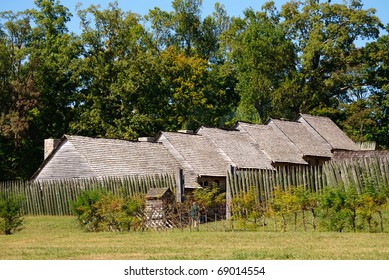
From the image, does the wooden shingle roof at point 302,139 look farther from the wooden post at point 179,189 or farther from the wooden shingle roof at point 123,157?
the wooden post at point 179,189

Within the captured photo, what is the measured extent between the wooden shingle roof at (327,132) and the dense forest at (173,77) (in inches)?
281

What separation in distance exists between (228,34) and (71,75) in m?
18.7

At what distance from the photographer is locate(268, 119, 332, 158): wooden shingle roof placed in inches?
2299

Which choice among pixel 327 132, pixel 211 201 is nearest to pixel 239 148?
pixel 327 132

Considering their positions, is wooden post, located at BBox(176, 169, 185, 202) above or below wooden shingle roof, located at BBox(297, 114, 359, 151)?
below

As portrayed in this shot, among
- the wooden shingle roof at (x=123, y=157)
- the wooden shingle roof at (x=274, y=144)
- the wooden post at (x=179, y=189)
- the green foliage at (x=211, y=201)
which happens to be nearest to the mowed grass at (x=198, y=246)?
the green foliage at (x=211, y=201)

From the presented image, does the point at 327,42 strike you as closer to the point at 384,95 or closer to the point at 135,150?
the point at 384,95

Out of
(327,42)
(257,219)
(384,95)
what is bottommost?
(257,219)

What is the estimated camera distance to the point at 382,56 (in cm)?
7162

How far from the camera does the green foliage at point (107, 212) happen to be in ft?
95.1

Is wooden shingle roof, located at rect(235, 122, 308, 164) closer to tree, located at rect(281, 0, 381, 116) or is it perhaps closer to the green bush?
tree, located at rect(281, 0, 381, 116)

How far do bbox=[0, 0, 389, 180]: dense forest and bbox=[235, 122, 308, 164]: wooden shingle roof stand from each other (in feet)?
36.9

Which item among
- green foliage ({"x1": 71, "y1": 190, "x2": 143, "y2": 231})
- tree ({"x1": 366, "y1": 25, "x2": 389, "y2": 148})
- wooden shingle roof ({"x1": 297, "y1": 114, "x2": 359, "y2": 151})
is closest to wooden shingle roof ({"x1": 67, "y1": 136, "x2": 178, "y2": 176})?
green foliage ({"x1": 71, "y1": 190, "x2": 143, "y2": 231})
